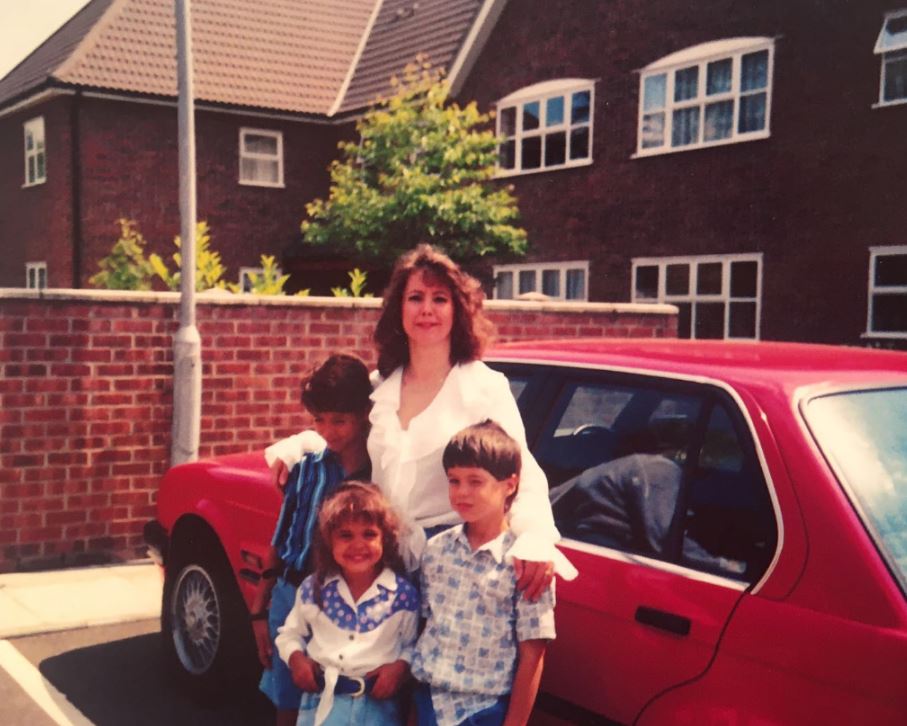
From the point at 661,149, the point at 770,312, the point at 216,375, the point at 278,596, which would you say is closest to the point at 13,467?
the point at 216,375

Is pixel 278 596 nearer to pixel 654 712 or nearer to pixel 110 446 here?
pixel 654 712

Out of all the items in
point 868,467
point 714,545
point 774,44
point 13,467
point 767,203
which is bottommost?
point 13,467

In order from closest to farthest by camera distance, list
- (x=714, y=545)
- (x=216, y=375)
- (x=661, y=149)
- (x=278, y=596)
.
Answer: (x=714, y=545) < (x=278, y=596) < (x=216, y=375) < (x=661, y=149)

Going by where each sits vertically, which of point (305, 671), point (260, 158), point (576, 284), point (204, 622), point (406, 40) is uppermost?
point (406, 40)

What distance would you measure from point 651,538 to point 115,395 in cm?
541

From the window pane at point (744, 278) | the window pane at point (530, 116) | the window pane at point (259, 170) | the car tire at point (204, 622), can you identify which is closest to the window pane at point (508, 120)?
the window pane at point (530, 116)

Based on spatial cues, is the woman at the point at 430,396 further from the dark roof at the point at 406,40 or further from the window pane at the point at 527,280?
the dark roof at the point at 406,40

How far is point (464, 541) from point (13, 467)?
207 inches

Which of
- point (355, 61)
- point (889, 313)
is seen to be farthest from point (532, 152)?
point (889, 313)

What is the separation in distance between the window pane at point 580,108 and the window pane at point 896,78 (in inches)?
214

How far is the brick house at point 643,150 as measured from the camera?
13.5 m

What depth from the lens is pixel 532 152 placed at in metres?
18.4

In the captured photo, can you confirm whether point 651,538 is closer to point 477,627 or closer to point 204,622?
point 477,627

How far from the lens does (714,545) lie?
2.59 m
